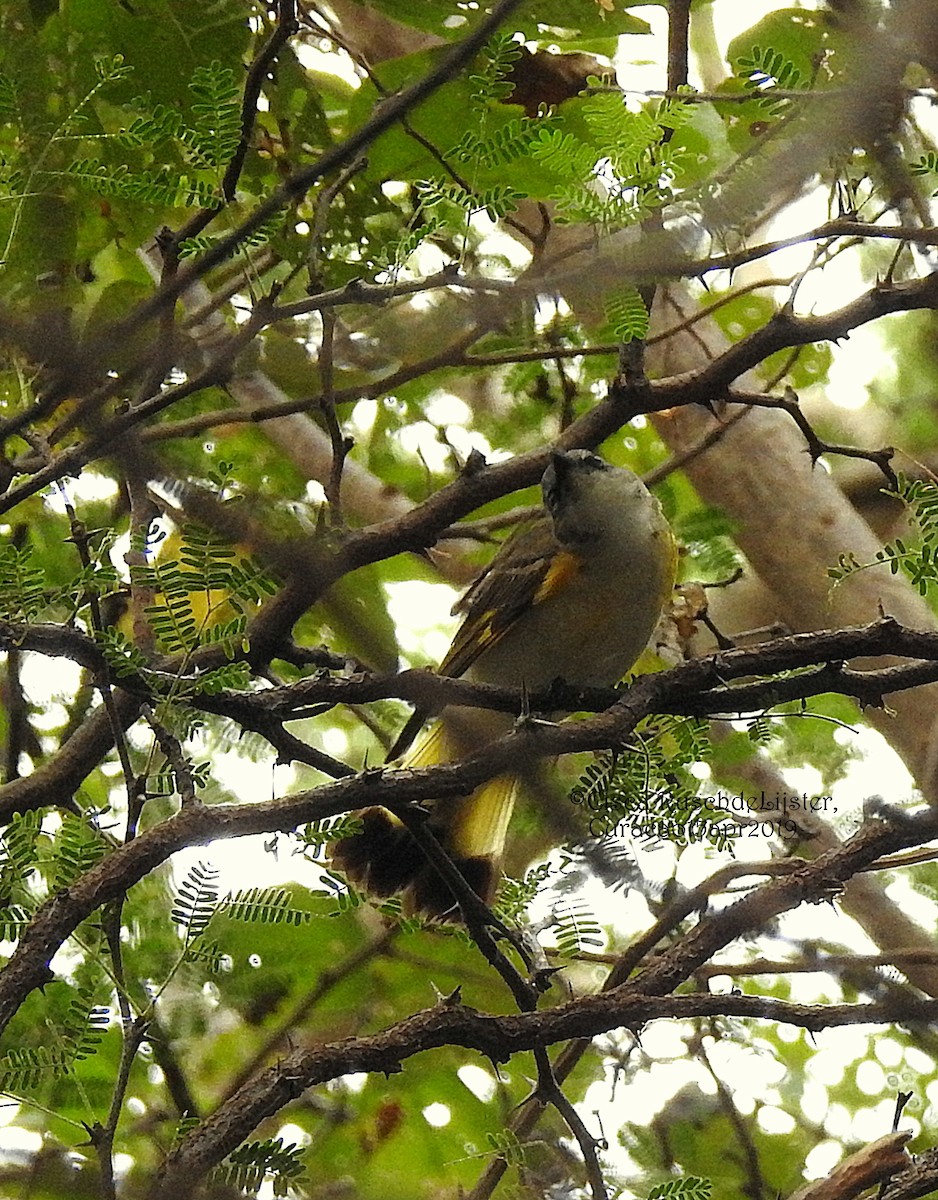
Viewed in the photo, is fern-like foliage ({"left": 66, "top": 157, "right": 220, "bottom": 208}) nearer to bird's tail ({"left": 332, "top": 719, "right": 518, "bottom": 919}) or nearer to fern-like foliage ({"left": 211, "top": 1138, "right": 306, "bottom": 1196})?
bird's tail ({"left": 332, "top": 719, "right": 518, "bottom": 919})

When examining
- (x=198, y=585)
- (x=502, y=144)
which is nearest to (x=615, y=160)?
(x=502, y=144)

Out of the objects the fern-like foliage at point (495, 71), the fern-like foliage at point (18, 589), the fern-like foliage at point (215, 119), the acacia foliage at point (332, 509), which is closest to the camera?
the acacia foliage at point (332, 509)

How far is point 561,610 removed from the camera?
120 inches

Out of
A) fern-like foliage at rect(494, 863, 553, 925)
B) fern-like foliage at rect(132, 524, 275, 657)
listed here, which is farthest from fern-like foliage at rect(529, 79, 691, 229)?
fern-like foliage at rect(494, 863, 553, 925)

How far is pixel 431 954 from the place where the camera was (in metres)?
3.25

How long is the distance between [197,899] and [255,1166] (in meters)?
0.37

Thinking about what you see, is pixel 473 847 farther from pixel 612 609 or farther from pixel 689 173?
pixel 689 173

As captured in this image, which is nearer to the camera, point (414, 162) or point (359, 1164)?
point (414, 162)

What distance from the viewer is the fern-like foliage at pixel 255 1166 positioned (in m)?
1.87

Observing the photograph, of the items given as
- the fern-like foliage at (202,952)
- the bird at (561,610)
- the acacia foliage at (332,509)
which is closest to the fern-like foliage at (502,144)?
the acacia foliage at (332,509)

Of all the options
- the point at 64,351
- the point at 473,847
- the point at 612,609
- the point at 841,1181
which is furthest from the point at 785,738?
the point at 64,351

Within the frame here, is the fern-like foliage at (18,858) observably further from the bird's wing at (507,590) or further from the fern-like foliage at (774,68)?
the fern-like foliage at (774,68)

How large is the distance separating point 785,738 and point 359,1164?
52.9 inches

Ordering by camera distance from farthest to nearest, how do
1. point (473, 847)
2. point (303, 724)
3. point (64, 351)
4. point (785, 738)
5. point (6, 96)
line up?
point (303, 724) < point (785, 738) < point (473, 847) < point (6, 96) < point (64, 351)
